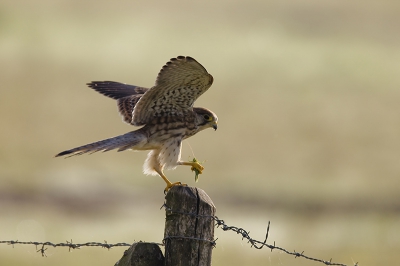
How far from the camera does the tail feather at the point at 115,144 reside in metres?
5.92

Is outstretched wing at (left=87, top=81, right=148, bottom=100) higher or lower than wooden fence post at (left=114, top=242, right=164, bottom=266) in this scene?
higher

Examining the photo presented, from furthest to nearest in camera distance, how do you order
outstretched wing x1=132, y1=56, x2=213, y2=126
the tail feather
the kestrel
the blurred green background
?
the blurred green background, the kestrel, outstretched wing x1=132, y1=56, x2=213, y2=126, the tail feather

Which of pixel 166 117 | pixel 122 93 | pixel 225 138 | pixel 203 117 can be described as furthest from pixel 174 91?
pixel 225 138

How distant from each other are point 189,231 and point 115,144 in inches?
78.3

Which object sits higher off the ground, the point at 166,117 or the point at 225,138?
the point at 225,138

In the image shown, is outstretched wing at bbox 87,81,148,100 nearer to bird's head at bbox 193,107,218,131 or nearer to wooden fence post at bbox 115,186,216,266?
bird's head at bbox 193,107,218,131

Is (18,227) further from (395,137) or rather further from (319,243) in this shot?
(395,137)

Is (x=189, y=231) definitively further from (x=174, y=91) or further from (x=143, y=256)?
(x=174, y=91)

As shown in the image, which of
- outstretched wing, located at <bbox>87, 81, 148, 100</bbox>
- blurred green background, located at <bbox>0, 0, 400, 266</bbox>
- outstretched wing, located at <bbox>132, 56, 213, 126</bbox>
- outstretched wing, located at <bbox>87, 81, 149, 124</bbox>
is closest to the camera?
outstretched wing, located at <bbox>132, 56, 213, 126</bbox>

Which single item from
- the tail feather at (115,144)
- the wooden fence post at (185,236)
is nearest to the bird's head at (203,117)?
the tail feather at (115,144)

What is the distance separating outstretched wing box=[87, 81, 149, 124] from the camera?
7383 mm

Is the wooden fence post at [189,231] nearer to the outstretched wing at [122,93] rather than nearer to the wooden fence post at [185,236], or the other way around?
the wooden fence post at [185,236]

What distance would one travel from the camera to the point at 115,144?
6.42 m

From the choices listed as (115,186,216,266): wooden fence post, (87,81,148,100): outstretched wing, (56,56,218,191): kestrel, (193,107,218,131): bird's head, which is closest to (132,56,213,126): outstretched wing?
(56,56,218,191): kestrel
